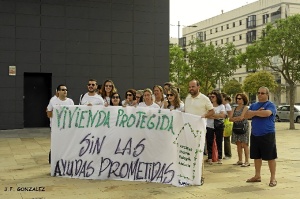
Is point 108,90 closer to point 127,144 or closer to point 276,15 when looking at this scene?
point 127,144

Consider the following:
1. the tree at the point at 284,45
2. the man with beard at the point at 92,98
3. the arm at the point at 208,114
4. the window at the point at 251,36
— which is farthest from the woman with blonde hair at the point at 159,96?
the window at the point at 251,36

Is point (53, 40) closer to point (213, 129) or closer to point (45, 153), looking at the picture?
point (45, 153)

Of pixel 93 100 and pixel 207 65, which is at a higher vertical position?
pixel 207 65

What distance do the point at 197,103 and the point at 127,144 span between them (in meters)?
1.59

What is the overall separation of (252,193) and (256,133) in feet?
3.86

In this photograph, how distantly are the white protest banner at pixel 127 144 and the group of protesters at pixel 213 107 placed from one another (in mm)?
403

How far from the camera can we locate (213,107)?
8250mm

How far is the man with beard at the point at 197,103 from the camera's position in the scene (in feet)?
24.8

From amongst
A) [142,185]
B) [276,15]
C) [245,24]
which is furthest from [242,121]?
[245,24]

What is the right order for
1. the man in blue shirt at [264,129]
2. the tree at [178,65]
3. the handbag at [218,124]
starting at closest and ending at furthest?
the man in blue shirt at [264,129] → the handbag at [218,124] → the tree at [178,65]

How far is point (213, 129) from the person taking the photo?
10039 mm

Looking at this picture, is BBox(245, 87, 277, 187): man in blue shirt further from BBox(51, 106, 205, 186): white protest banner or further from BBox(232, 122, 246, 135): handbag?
BBox(232, 122, 246, 135): handbag

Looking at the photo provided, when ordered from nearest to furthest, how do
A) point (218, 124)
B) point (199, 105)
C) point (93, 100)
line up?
1. point (199, 105)
2. point (93, 100)
3. point (218, 124)

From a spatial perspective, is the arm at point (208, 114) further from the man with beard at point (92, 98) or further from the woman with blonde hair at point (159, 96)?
the man with beard at point (92, 98)
